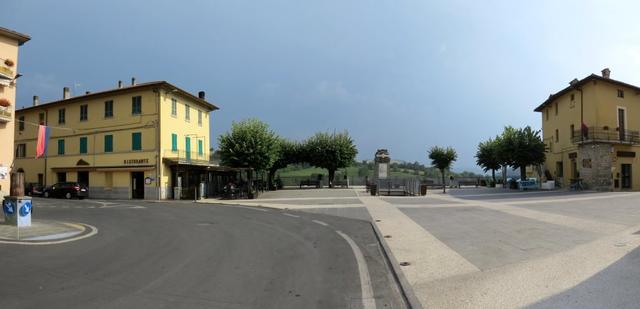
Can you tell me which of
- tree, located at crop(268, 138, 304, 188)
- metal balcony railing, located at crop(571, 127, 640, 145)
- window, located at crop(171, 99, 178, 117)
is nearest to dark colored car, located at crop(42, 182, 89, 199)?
window, located at crop(171, 99, 178, 117)

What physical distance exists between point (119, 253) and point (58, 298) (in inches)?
135

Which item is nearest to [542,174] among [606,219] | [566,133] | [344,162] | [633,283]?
[566,133]

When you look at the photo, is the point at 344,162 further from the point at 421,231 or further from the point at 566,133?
the point at 421,231

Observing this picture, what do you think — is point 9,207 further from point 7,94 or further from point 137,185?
point 137,185

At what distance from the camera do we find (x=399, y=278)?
6316mm

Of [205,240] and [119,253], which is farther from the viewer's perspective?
[205,240]

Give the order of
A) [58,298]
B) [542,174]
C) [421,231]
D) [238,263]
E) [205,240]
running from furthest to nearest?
[542,174]
[421,231]
[205,240]
[238,263]
[58,298]

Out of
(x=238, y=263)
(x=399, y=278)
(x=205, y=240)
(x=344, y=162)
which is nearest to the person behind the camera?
(x=399, y=278)

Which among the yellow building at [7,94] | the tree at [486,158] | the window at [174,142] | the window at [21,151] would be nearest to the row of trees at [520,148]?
the tree at [486,158]

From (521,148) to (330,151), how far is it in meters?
19.9

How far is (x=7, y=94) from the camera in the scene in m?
22.0

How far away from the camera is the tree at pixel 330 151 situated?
47.8 meters

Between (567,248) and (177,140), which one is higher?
(177,140)

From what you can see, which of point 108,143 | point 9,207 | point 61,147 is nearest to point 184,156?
point 108,143
